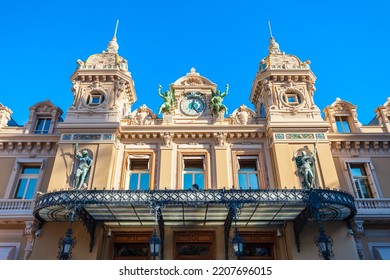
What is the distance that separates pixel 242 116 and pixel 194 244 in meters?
8.12

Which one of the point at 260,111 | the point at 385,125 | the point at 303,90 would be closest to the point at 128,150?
the point at 260,111

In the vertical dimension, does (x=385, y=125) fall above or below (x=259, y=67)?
below

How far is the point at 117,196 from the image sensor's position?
1441 cm

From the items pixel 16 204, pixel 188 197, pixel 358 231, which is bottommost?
pixel 358 231

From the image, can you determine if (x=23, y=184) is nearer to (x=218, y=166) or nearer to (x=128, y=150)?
(x=128, y=150)

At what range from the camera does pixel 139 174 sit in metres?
18.9

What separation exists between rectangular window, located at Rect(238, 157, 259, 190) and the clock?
4117mm

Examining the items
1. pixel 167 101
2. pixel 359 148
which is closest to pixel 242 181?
pixel 167 101

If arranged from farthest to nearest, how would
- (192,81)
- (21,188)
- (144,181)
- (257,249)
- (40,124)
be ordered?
(192,81), (40,124), (21,188), (144,181), (257,249)

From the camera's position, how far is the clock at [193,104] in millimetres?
20797

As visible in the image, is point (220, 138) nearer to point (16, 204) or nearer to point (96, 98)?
point (96, 98)

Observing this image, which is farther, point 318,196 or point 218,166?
point 218,166

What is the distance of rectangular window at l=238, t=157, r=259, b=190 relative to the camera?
60.6 ft

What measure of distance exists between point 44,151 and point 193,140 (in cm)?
871
